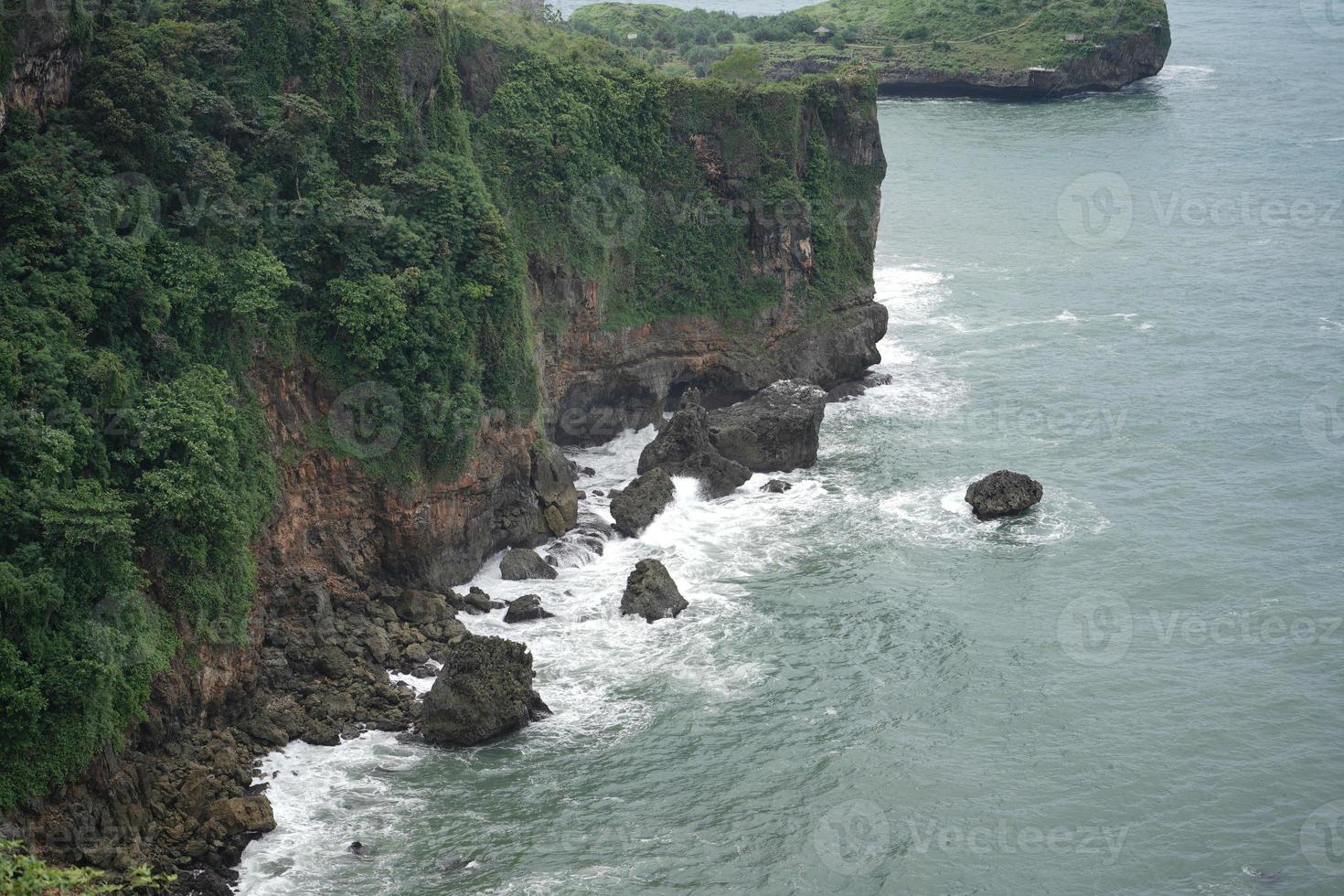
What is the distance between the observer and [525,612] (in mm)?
45438

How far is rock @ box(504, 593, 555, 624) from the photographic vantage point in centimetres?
4544

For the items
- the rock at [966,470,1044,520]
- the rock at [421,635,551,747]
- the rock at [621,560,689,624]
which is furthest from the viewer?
the rock at [966,470,1044,520]

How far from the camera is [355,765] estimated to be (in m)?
38.0

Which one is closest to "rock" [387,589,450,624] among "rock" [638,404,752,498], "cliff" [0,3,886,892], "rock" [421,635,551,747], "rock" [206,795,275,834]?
"cliff" [0,3,886,892]

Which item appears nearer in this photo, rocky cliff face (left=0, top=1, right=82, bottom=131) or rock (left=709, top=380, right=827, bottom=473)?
rocky cliff face (left=0, top=1, right=82, bottom=131)

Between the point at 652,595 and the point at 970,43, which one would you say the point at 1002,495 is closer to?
the point at 652,595

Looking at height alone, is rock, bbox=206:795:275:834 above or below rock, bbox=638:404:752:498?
below

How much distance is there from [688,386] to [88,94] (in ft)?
90.8

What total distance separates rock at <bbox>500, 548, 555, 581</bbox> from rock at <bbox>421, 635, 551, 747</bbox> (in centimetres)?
775

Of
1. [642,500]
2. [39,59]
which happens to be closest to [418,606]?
[642,500]

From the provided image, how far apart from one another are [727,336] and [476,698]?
26774 mm

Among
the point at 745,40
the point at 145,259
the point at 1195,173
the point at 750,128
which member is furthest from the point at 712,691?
the point at 745,40

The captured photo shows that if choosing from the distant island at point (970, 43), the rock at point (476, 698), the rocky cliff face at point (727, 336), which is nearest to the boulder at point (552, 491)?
the rocky cliff face at point (727, 336)

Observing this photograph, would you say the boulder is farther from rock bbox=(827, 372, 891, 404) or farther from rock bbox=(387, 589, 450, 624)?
rock bbox=(827, 372, 891, 404)
